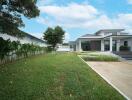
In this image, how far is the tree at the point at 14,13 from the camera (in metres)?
12.9

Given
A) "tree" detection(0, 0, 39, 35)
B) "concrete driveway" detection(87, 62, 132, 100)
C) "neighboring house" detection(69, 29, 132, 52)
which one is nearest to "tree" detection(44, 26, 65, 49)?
"neighboring house" detection(69, 29, 132, 52)

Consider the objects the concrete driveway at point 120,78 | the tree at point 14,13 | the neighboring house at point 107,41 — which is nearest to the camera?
the concrete driveway at point 120,78

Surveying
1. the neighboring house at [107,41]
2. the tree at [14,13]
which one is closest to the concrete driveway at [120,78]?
the tree at [14,13]

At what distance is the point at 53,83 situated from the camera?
883cm


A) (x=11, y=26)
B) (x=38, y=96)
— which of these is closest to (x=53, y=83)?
(x=38, y=96)

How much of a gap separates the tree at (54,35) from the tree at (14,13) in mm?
36844

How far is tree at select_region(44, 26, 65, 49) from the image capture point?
5088 cm

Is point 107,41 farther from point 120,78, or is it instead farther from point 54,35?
point 120,78

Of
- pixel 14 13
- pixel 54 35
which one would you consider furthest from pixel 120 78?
pixel 54 35

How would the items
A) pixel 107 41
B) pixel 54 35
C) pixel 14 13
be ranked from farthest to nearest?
pixel 54 35 → pixel 107 41 → pixel 14 13

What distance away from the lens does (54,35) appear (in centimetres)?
5081

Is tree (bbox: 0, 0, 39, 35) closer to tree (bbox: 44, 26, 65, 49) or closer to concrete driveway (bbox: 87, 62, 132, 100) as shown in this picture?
concrete driveway (bbox: 87, 62, 132, 100)

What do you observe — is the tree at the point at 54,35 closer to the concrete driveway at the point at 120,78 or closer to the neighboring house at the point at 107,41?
the neighboring house at the point at 107,41

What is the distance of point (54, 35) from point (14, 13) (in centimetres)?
3718
